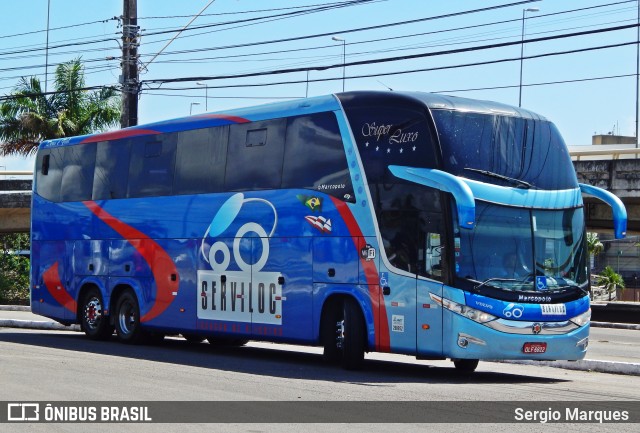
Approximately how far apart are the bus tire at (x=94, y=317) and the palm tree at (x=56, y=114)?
946 inches

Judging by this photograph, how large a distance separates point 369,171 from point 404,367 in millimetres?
3525

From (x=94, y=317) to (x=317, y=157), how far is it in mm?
8282

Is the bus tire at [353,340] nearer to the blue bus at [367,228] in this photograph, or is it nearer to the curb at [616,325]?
the blue bus at [367,228]

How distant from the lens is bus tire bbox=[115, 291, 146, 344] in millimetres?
22656

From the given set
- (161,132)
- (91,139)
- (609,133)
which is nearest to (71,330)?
(91,139)

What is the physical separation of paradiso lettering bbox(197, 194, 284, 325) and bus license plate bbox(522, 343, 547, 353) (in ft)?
15.3

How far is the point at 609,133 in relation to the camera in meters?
92.4

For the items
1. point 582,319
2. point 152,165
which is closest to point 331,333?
point 582,319

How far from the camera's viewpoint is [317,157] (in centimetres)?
1769

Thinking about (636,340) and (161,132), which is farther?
(636,340)

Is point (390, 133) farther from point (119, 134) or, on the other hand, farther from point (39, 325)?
point (39, 325)

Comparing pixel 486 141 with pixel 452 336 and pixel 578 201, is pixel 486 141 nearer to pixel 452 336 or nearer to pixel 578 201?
pixel 578 201

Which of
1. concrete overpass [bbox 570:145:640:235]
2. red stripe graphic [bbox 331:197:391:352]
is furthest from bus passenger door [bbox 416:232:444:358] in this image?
concrete overpass [bbox 570:145:640:235]

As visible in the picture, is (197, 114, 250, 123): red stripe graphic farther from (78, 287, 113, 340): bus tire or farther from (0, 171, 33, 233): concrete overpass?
(0, 171, 33, 233): concrete overpass
